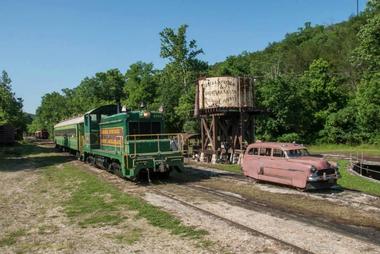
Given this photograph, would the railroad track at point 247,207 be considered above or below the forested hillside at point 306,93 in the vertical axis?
below

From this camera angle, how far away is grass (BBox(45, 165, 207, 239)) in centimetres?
1100

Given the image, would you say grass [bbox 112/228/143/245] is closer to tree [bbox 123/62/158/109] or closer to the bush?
the bush

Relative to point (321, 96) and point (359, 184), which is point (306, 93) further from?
point (359, 184)

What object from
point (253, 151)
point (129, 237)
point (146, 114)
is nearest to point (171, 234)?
point (129, 237)

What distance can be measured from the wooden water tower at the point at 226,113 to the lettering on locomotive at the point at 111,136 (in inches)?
329

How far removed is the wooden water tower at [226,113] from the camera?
2845 centimetres

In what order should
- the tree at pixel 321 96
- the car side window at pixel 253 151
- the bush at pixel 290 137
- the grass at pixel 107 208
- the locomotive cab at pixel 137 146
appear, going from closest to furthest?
1. the grass at pixel 107 208
2. the car side window at pixel 253 151
3. the locomotive cab at pixel 137 146
4. the bush at pixel 290 137
5. the tree at pixel 321 96

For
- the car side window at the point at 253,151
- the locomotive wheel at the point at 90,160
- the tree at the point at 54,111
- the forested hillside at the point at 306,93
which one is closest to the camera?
the car side window at the point at 253,151

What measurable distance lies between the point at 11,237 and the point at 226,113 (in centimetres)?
2056

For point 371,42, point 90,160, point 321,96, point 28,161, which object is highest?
point 371,42

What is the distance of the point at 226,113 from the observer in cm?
2914

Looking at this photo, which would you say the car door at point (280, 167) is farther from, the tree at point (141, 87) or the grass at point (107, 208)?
the tree at point (141, 87)

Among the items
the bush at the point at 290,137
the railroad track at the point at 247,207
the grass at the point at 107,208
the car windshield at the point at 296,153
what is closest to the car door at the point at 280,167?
the car windshield at the point at 296,153

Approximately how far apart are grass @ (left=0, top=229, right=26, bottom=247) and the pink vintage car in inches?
388
